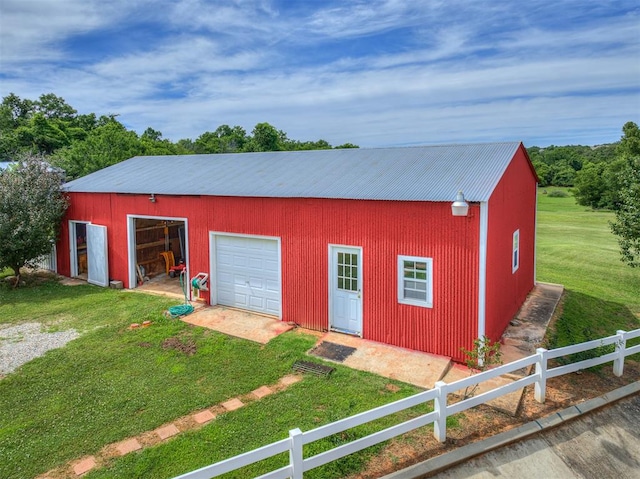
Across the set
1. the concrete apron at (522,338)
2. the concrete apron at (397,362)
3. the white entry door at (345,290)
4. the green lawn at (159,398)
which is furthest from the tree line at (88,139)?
the concrete apron at (522,338)

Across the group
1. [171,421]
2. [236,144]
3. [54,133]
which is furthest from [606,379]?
[236,144]

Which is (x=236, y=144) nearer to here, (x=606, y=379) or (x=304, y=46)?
(x=304, y=46)

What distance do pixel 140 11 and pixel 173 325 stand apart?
9322 mm

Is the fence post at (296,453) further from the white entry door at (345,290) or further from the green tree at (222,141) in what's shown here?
the green tree at (222,141)

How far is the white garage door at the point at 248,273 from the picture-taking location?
981 cm

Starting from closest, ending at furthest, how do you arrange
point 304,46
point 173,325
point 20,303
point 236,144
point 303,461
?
point 303,461, point 173,325, point 20,303, point 304,46, point 236,144

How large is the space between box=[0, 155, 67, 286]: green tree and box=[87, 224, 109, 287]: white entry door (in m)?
1.32

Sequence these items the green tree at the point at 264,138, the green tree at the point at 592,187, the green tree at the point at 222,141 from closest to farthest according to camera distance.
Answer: the green tree at the point at 592,187 < the green tree at the point at 264,138 < the green tree at the point at 222,141

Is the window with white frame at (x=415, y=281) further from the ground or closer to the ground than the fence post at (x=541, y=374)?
further from the ground

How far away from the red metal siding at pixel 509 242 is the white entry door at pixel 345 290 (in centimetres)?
257

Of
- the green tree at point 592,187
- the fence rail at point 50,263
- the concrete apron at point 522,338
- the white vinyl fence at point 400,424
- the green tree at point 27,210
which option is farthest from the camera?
the green tree at point 592,187

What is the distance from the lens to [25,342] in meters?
8.41

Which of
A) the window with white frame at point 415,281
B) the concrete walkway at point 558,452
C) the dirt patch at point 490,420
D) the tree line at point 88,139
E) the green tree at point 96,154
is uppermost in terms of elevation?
the tree line at point 88,139

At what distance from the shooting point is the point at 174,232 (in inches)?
605
